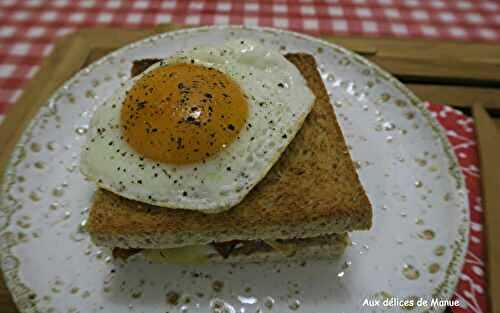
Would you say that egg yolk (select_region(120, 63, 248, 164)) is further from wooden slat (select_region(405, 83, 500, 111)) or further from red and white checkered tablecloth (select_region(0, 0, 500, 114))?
red and white checkered tablecloth (select_region(0, 0, 500, 114))

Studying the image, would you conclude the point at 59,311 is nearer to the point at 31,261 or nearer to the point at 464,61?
the point at 31,261

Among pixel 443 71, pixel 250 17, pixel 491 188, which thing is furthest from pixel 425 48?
pixel 250 17

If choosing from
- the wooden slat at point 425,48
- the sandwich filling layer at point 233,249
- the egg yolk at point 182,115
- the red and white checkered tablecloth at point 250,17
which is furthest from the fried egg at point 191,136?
the red and white checkered tablecloth at point 250,17

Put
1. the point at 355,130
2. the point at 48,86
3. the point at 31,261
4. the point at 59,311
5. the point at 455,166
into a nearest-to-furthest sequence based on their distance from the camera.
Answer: the point at 59,311, the point at 31,261, the point at 455,166, the point at 355,130, the point at 48,86

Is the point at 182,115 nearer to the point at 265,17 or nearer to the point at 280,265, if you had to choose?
the point at 280,265

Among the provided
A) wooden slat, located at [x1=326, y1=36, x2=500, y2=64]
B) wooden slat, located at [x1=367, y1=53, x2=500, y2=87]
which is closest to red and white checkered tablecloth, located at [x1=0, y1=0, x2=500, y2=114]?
wooden slat, located at [x1=326, y1=36, x2=500, y2=64]

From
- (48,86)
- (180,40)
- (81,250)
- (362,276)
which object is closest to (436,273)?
(362,276)
